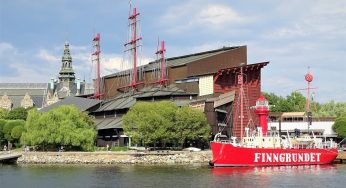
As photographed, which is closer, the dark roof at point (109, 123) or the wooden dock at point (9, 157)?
the wooden dock at point (9, 157)

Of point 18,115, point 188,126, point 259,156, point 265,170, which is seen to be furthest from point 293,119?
point 18,115

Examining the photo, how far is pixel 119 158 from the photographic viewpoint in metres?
79.9

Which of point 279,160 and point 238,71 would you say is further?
point 238,71

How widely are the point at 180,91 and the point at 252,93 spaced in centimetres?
1392

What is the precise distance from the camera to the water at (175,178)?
166 ft

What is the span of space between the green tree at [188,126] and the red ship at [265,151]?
36.1 feet

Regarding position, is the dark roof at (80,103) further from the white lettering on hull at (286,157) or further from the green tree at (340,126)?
the white lettering on hull at (286,157)

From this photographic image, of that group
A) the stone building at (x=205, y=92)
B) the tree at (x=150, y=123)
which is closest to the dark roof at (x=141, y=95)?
the stone building at (x=205, y=92)

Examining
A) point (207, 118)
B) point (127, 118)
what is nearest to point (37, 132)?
point (127, 118)

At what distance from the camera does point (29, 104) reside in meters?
198

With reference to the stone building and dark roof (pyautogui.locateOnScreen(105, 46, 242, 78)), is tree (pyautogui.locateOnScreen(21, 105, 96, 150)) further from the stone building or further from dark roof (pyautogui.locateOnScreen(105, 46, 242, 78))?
dark roof (pyautogui.locateOnScreen(105, 46, 242, 78))

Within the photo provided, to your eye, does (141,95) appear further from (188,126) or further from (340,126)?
(340,126)

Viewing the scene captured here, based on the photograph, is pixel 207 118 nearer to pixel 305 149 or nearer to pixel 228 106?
pixel 228 106

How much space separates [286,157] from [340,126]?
111 feet
